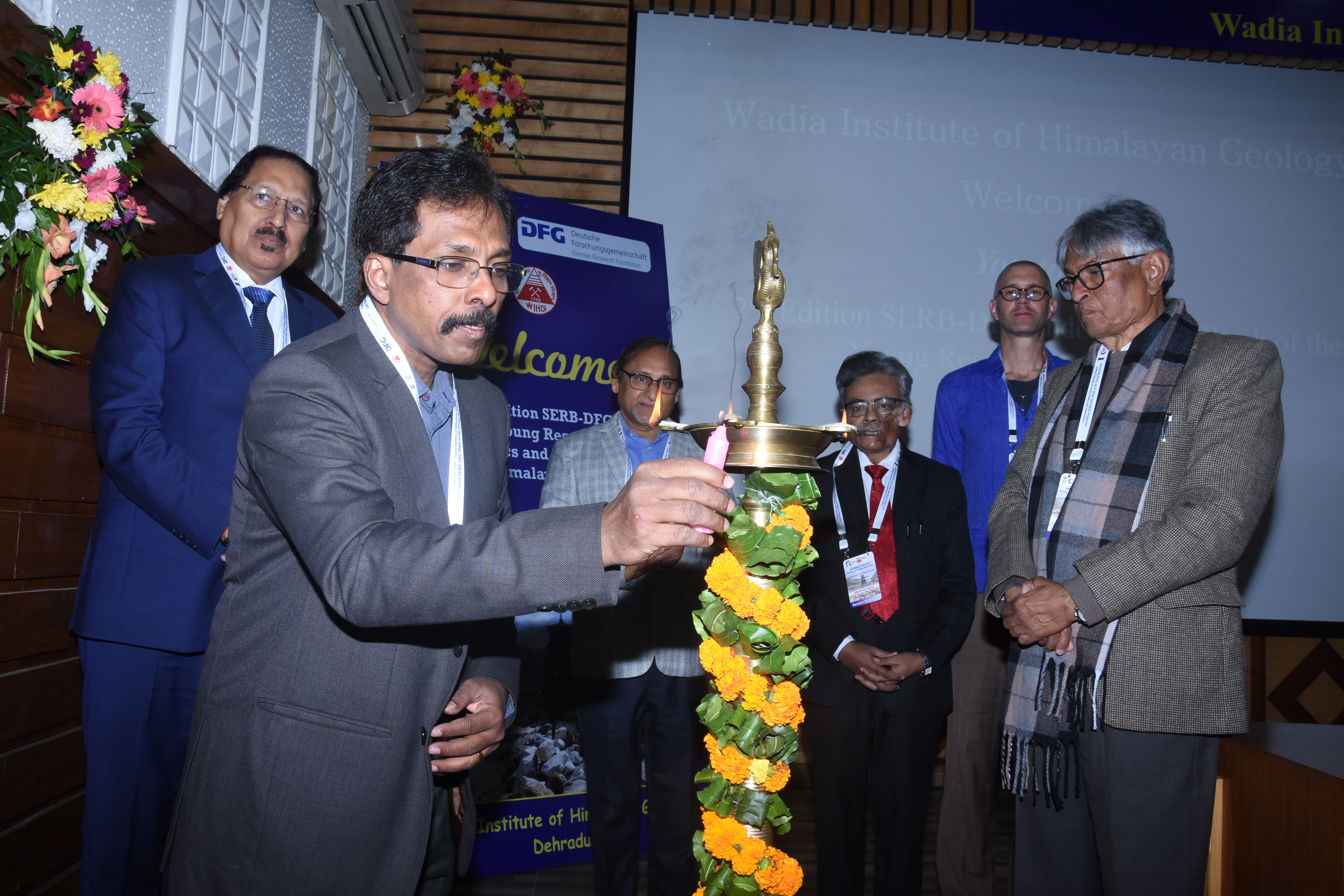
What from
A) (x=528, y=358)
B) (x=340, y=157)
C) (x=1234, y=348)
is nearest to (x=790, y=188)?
(x=528, y=358)

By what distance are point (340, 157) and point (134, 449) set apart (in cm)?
297

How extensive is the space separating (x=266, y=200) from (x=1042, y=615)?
8.07 ft

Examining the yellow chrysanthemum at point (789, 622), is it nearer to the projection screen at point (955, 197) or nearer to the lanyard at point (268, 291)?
the lanyard at point (268, 291)

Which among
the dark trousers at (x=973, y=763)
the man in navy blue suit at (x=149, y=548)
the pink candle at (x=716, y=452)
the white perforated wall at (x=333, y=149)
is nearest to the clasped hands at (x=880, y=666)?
the dark trousers at (x=973, y=763)

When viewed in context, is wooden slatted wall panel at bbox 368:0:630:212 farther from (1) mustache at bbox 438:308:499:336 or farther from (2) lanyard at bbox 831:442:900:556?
(1) mustache at bbox 438:308:499:336

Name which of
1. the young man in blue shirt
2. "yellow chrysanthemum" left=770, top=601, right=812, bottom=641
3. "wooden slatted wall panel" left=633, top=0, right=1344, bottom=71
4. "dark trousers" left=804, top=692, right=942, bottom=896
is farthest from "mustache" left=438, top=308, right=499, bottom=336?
"wooden slatted wall panel" left=633, top=0, right=1344, bottom=71

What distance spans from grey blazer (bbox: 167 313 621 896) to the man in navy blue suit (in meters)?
0.76

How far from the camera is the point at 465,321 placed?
4.55 feet

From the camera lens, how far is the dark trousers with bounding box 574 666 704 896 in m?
2.64

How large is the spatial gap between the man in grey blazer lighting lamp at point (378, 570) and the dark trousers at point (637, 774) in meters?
1.20

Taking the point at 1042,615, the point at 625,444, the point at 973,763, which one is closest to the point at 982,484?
the point at 973,763

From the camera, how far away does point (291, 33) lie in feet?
11.7

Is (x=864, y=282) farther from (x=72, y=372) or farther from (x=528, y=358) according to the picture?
(x=72, y=372)

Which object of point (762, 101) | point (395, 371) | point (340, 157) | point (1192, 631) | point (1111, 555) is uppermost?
point (762, 101)
